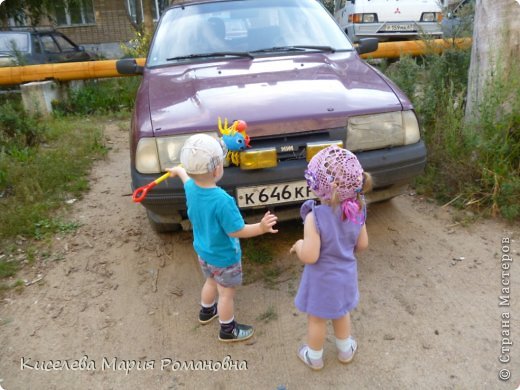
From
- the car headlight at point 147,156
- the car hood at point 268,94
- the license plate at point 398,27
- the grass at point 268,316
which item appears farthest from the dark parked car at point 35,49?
the grass at point 268,316

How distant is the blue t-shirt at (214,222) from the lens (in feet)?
6.77

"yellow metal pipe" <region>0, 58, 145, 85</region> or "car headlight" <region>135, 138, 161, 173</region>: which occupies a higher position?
"yellow metal pipe" <region>0, 58, 145, 85</region>

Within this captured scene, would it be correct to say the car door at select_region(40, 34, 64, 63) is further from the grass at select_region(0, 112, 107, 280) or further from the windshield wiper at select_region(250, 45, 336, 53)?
the windshield wiper at select_region(250, 45, 336, 53)

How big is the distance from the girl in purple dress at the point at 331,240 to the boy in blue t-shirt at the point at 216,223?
0.21 metres

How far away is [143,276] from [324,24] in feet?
8.85

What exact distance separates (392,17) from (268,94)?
9.08 metres

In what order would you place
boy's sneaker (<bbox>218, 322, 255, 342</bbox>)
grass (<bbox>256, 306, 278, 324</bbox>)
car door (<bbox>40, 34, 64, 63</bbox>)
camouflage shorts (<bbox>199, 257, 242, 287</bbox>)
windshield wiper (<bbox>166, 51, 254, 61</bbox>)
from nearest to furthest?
camouflage shorts (<bbox>199, 257, 242, 287</bbox>)
boy's sneaker (<bbox>218, 322, 255, 342</bbox>)
grass (<bbox>256, 306, 278, 324</bbox>)
windshield wiper (<bbox>166, 51, 254, 61</bbox>)
car door (<bbox>40, 34, 64, 63</bbox>)

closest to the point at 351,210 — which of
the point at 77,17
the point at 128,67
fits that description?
the point at 128,67

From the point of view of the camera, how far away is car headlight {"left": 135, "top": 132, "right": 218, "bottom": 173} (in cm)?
265

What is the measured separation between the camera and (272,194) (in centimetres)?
265

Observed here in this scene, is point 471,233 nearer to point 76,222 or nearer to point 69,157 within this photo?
point 76,222

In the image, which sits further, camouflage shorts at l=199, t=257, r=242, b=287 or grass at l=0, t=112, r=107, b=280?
grass at l=0, t=112, r=107, b=280

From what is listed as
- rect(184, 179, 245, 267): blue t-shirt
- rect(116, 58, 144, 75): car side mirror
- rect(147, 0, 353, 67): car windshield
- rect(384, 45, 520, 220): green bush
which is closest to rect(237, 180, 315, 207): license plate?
rect(184, 179, 245, 267): blue t-shirt

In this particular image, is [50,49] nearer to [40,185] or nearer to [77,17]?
[40,185]
